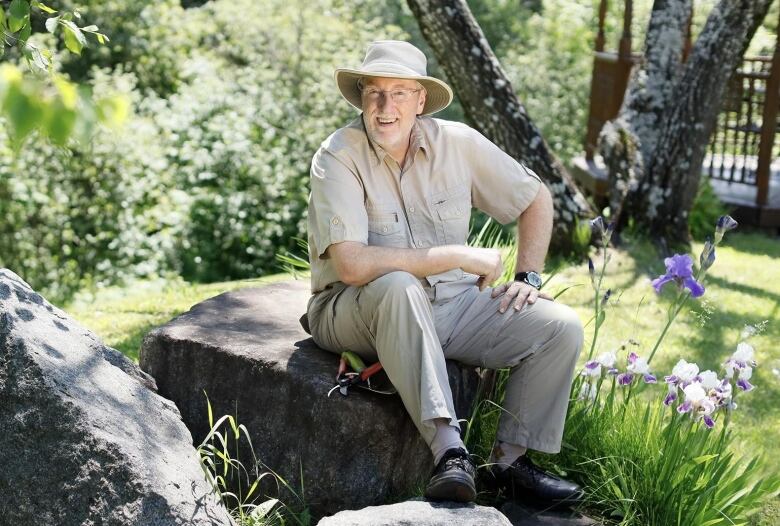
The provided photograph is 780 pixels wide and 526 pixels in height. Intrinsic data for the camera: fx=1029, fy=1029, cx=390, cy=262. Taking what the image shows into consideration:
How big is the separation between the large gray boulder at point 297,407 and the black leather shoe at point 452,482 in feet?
1.16

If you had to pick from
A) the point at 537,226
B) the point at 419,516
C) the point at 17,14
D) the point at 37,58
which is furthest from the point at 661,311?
the point at 17,14

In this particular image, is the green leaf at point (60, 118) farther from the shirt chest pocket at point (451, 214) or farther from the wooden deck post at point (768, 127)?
the wooden deck post at point (768, 127)

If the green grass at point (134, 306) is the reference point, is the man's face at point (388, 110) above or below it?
above

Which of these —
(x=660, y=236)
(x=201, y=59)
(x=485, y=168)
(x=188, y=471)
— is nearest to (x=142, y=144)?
(x=201, y=59)

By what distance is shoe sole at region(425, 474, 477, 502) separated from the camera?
3109mm

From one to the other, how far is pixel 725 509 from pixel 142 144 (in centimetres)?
678

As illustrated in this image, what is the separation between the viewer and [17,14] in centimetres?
296

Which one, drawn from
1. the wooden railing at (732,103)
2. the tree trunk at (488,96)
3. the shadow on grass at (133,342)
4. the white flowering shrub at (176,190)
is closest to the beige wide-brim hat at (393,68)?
the shadow on grass at (133,342)

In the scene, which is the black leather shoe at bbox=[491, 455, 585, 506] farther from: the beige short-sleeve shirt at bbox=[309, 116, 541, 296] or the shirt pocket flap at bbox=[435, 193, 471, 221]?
the shirt pocket flap at bbox=[435, 193, 471, 221]

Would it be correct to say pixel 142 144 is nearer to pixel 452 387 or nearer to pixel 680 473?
pixel 452 387

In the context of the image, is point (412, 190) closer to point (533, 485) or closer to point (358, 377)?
point (358, 377)

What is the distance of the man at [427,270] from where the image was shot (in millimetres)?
3375

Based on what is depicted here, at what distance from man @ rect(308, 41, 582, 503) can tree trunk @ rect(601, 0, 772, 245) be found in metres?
3.85

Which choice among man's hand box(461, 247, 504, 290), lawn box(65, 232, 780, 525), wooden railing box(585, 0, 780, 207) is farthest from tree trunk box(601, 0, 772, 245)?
man's hand box(461, 247, 504, 290)
